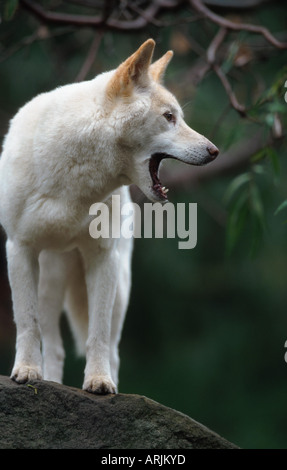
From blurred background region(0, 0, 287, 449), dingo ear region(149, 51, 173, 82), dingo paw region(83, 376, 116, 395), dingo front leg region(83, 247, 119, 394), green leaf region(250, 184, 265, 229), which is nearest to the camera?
dingo paw region(83, 376, 116, 395)

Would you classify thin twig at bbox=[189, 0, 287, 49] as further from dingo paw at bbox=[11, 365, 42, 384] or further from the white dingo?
dingo paw at bbox=[11, 365, 42, 384]

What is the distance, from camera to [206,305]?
1198 cm

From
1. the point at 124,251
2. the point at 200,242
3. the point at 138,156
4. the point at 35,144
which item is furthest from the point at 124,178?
the point at 200,242

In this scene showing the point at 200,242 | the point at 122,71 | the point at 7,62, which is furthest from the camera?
the point at 200,242

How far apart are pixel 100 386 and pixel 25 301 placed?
0.51 meters

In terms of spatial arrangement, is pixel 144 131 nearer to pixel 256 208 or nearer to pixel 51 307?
pixel 51 307

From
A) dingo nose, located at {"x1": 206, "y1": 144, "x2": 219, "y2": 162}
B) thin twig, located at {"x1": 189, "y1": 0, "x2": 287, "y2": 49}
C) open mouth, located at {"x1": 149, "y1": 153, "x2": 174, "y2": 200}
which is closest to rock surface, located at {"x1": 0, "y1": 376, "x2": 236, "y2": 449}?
open mouth, located at {"x1": 149, "y1": 153, "x2": 174, "y2": 200}

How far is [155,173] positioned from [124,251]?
93 cm

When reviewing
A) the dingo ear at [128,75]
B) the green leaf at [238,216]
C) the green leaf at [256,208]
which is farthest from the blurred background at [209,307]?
the dingo ear at [128,75]

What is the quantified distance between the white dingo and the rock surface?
0.58 ft

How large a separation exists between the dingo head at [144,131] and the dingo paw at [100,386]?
0.84 meters

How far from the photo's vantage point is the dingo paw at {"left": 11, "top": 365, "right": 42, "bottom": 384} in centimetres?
388

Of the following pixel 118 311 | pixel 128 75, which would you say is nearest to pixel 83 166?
pixel 128 75

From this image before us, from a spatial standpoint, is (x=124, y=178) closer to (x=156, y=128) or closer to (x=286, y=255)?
(x=156, y=128)
